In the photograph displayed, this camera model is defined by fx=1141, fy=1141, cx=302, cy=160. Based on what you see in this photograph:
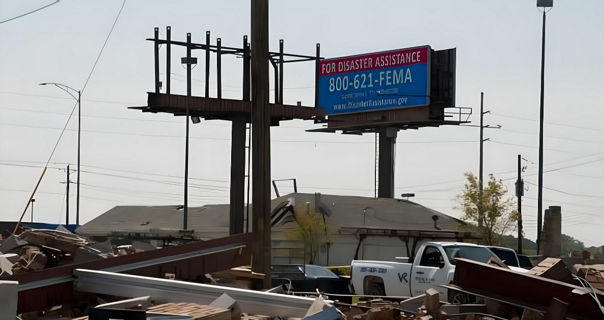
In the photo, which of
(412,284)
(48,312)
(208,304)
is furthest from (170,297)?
(412,284)

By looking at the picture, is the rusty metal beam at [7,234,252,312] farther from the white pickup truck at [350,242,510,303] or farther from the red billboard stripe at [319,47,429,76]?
the red billboard stripe at [319,47,429,76]

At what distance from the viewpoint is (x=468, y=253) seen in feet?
85.5

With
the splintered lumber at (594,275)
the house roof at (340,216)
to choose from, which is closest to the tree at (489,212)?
the house roof at (340,216)

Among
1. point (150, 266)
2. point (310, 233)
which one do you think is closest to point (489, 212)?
point (310, 233)

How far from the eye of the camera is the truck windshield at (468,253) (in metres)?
25.9

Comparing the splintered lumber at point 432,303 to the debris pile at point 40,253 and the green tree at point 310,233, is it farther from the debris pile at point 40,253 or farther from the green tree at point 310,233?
the green tree at point 310,233

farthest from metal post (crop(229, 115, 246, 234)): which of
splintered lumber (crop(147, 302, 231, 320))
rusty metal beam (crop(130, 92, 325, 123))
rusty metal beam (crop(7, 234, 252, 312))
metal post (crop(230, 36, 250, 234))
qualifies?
splintered lumber (crop(147, 302, 231, 320))

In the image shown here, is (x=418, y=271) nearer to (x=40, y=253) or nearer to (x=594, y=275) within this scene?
(x=594, y=275)

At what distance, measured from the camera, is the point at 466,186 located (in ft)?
228

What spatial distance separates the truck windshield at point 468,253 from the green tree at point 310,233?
43.3m

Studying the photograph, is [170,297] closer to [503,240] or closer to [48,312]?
[48,312]

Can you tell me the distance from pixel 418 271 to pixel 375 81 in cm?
5288

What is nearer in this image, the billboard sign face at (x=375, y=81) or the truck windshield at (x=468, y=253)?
the truck windshield at (x=468, y=253)

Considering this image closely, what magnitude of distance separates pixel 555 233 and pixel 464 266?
31.3m
